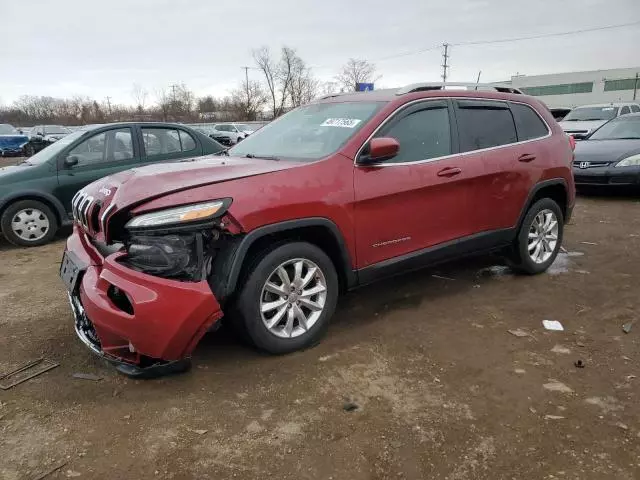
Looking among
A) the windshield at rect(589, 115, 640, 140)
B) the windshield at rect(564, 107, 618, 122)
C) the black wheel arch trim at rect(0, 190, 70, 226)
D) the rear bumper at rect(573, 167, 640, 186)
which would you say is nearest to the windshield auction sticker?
the black wheel arch trim at rect(0, 190, 70, 226)

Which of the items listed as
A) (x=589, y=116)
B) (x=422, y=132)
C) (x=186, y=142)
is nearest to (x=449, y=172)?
(x=422, y=132)

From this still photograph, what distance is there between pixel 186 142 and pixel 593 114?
1282 cm

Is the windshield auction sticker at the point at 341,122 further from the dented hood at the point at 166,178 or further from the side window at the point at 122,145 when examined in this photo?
the side window at the point at 122,145

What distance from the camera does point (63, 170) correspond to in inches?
263

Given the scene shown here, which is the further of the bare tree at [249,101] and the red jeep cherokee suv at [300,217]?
the bare tree at [249,101]

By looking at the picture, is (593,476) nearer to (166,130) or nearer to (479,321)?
(479,321)

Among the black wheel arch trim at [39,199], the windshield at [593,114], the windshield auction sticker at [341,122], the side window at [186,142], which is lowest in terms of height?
the black wheel arch trim at [39,199]

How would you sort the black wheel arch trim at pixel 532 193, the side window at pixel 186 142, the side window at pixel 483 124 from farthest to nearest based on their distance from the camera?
the side window at pixel 186 142 → the black wheel arch trim at pixel 532 193 → the side window at pixel 483 124

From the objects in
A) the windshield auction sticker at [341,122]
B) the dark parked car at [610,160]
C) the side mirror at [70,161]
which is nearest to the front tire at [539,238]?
the windshield auction sticker at [341,122]

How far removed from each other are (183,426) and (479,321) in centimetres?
239

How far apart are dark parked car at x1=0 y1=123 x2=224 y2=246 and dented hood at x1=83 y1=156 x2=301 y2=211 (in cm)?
358

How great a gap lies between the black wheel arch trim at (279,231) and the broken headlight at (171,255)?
196 mm

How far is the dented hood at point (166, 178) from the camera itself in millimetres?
2924

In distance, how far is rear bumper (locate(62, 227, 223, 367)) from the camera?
2.76 m
